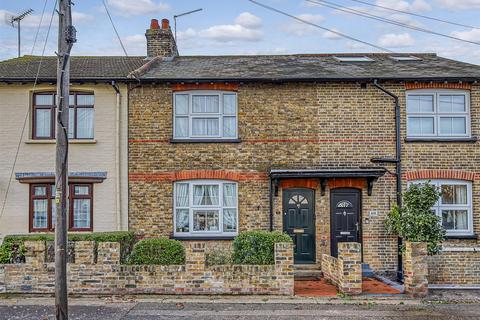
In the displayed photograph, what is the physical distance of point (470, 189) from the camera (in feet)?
50.5

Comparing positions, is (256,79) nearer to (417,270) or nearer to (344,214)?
(344,214)

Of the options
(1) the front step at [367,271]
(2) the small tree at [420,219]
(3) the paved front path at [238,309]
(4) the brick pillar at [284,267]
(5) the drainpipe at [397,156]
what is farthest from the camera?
(5) the drainpipe at [397,156]

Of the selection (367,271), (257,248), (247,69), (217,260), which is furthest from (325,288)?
(247,69)

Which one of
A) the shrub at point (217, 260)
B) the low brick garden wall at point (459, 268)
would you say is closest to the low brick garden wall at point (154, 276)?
the shrub at point (217, 260)

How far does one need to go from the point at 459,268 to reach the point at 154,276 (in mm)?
7531

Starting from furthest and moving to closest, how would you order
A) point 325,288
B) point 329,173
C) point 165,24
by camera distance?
point 165,24
point 329,173
point 325,288

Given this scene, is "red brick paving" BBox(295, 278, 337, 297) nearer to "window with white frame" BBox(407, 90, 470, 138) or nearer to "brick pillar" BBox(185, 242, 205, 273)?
"brick pillar" BBox(185, 242, 205, 273)

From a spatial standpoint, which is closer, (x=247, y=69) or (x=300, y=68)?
(x=247, y=69)

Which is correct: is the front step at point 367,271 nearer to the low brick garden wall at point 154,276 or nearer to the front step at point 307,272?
the front step at point 307,272

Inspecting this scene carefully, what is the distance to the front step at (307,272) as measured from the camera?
14555 mm

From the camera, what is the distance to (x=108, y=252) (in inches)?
473

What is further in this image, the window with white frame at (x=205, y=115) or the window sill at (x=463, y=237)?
the window with white frame at (x=205, y=115)

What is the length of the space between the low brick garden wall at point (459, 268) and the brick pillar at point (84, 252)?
8.46m

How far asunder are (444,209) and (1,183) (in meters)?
12.9
